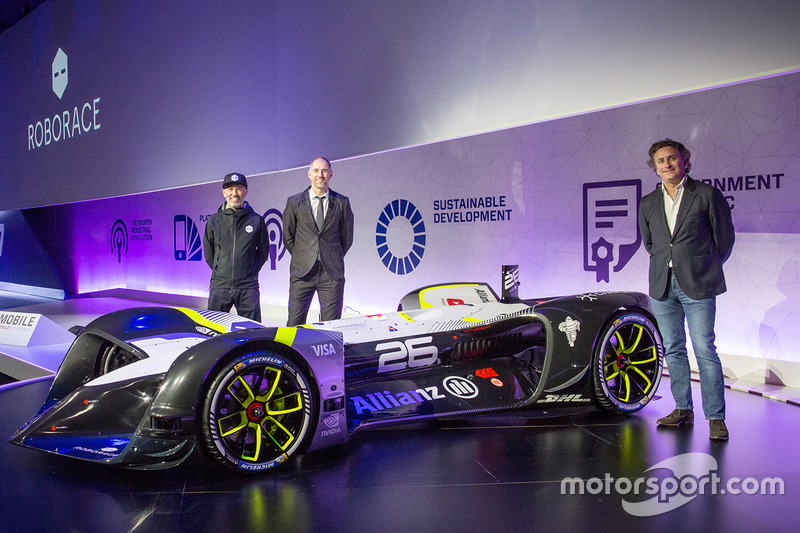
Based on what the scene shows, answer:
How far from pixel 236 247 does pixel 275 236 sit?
400 centimetres

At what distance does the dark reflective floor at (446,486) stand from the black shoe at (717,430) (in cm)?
6

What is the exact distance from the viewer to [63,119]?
9922 mm

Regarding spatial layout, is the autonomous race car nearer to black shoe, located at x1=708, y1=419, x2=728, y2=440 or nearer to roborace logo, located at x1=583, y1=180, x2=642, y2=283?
black shoe, located at x1=708, y1=419, x2=728, y2=440

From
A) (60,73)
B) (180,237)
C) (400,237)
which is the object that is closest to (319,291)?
(400,237)

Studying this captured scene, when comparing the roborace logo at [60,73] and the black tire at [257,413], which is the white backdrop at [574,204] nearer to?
the black tire at [257,413]

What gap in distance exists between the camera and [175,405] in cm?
254

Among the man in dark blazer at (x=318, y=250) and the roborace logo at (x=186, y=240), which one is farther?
the roborace logo at (x=186, y=240)

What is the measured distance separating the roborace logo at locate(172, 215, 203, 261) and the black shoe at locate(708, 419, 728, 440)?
8.37 meters

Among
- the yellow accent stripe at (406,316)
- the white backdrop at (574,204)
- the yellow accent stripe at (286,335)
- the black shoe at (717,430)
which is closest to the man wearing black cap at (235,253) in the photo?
the yellow accent stripe at (406,316)

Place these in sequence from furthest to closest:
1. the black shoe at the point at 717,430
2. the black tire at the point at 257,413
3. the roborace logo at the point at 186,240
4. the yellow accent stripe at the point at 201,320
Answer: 1. the roborace logo at the point at 186,240
2. the yellow accent stripe at the point at 201,320
3. the black shoe at the point at 717,430
4. the black tire at the point at 257,413

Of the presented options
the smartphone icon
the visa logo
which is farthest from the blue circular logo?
the smartphone icon

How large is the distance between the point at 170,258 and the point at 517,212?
7107mm

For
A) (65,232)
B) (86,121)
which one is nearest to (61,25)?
(86,121)

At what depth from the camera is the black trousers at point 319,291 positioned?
4.53 m
